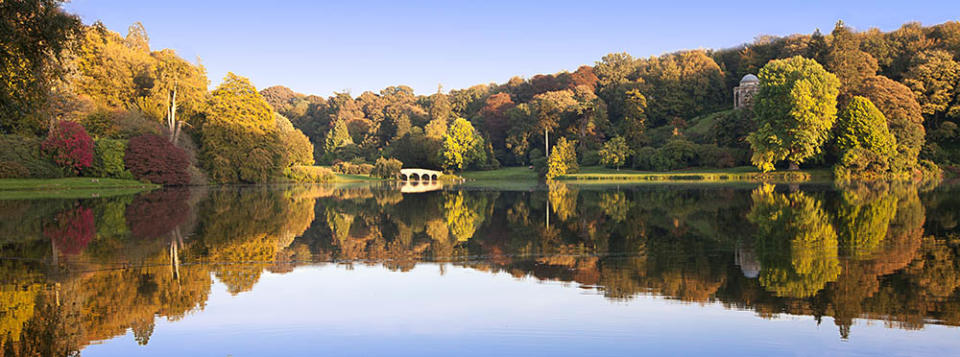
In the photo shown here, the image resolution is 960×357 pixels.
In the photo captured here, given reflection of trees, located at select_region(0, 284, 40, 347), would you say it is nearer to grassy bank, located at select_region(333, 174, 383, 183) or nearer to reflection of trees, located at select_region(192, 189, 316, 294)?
reflection of trees, located at select_region(192, 189, 316, 294)

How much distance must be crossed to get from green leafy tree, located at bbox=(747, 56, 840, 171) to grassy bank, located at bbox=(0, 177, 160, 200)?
49.9 meters

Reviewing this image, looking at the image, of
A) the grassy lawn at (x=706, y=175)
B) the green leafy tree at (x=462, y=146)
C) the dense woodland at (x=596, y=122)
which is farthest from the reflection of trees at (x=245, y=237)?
the green leafy tree at (x=462, y=146)

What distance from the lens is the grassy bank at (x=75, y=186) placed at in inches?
1518

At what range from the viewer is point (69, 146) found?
43.6m

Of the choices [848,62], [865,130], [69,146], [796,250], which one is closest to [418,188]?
[69,146]

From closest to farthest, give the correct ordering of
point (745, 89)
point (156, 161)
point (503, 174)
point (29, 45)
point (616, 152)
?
point (29, 45), point (156, 161), point (616, 152), point (745, 89), point (503, 174)

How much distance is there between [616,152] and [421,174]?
22.9 m

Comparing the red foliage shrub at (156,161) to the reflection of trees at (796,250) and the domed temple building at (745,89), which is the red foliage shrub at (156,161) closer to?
the reflection of trees at (796,250)

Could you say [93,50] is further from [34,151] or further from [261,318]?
[261,318]

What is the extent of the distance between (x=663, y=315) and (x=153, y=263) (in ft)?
28.2

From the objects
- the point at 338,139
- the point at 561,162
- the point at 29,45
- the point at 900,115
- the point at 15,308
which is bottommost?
the point at 15,308

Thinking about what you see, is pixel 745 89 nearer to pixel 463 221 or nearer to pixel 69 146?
pixel 463 221

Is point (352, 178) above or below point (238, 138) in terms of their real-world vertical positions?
below

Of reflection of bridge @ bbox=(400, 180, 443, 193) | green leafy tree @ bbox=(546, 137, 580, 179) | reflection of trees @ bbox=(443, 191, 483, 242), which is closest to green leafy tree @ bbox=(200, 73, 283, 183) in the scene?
reflection of bridge @ bbox=(400, 180, 443, 193)
